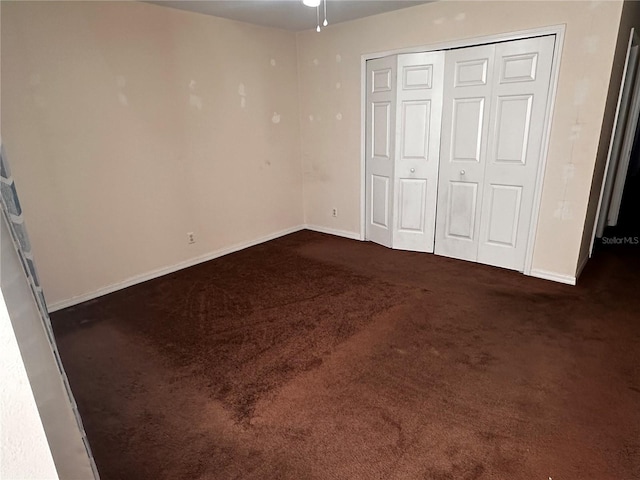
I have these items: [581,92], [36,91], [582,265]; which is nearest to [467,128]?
[581,92]

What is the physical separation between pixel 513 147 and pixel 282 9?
2429mm

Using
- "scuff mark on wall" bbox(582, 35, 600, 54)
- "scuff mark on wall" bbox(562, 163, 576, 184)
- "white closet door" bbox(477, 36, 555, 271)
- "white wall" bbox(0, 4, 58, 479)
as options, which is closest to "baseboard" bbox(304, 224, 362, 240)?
"white closet door" bbox(477, 36, 555, 271)

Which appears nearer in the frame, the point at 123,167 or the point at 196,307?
the point at 196,307

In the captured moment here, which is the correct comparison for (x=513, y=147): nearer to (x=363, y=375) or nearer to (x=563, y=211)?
(x=563, y=211)

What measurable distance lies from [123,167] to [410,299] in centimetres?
268

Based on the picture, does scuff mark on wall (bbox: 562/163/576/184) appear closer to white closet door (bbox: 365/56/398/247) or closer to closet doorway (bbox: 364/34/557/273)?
closet doorway (bbox: 364/34/557/273)

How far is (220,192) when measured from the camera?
163 inches

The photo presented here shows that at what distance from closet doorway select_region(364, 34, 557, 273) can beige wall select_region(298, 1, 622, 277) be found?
0.12m

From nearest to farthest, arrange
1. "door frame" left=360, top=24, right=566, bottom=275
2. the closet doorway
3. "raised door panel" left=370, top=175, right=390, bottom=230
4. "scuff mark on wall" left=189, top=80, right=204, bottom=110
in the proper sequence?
"door frame" left=360, top=24, right=566, bottom=275, the closet doorway, "scuff mark on wall" left=189, top=80, right=204, bottom=110, "raised door panel" left=370, top=175, right=390, bottom=230

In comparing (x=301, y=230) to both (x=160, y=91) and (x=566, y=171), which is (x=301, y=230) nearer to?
(x=160, y=91)

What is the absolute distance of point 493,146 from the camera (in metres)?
3.50

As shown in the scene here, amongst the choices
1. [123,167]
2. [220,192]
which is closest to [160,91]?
[123,167]

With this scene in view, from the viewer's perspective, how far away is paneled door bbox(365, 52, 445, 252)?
3758mm

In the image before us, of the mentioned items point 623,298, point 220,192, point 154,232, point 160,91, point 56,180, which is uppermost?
point 160,91
